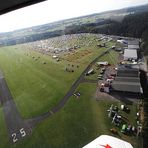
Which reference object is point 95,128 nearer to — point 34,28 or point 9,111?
point 9,111

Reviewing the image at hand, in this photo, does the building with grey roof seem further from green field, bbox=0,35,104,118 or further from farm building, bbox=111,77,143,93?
green field, bbox=0,35,104,118

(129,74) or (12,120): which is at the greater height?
(129,74)

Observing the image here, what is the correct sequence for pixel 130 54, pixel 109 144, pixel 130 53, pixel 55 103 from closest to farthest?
pixel 109 144 → pixel 55 103 → pixel 130 54 → pixel 130 53

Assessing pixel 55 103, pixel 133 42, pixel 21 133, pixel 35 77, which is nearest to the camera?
pixel 21 133

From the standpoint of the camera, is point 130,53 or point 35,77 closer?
point 35,77

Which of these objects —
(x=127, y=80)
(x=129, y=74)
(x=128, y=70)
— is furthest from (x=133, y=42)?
(x=127, y=80)

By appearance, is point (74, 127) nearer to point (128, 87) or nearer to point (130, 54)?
point (128, 87)

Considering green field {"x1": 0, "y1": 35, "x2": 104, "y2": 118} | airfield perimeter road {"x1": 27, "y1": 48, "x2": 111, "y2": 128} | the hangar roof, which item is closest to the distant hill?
green field {"x1": 0, "y1": 35, "x2": 104, "y2": 118}
